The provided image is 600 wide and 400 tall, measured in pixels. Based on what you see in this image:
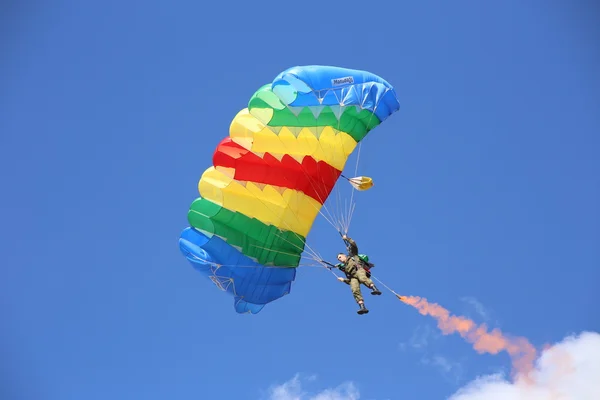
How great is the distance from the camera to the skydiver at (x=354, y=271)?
1997 cm

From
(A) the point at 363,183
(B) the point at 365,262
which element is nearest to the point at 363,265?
(B) the point at 365,262

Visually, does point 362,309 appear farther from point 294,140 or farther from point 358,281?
point 294,140

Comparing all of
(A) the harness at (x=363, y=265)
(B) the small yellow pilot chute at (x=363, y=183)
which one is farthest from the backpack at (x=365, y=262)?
(B) the small yellow pilot chute at (x=363, y=183)

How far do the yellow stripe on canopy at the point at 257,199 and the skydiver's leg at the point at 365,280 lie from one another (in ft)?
8.09

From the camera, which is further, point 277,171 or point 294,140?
point 277,171

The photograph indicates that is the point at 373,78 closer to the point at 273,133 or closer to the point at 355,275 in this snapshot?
the point at 273,133

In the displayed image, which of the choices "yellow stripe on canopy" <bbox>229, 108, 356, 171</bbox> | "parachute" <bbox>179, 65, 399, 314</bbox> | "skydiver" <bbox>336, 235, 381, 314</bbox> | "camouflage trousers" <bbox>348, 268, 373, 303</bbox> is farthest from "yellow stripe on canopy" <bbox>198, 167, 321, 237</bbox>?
"camouflage trousers" <bbox>348, 268, 373, 303</bbox>

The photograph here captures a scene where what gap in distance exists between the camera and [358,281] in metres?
20.2

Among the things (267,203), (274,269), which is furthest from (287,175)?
(274,269)

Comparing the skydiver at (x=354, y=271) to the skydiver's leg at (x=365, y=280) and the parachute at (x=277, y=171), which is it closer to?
the skydiver's leg at (x=365, y=280)

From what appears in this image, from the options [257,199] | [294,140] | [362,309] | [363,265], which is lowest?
[362,309]

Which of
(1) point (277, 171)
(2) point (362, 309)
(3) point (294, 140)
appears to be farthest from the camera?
(1) point (277, 171)

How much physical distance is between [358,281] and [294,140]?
3587mm

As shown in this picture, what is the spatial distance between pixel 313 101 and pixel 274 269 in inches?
162
